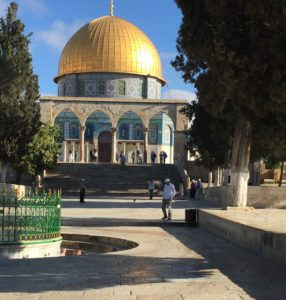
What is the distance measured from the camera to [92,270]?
701 centimetres

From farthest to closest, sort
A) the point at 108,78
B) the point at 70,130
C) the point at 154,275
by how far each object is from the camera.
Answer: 1. the point at 70,130
2. the point at 108,78
3. the point at 154,275

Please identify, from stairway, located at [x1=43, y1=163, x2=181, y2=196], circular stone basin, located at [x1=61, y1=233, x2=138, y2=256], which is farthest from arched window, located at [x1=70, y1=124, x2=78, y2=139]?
circular stone basin, located at [x1=61, y1=233, x2=138, y2=256]

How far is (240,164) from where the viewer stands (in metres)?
14.7

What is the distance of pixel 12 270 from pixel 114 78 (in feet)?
129

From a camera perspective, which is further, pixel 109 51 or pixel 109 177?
pixel 109 51

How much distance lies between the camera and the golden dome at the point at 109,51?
150ft

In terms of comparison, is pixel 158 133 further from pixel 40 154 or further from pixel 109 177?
pixel 40 154

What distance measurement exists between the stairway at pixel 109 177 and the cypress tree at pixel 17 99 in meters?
5.59

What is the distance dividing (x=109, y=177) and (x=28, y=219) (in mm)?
22738

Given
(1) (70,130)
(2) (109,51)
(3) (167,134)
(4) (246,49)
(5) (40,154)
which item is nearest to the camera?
(4) (246,49)

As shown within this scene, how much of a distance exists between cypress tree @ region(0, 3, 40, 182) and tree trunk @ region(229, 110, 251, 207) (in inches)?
410

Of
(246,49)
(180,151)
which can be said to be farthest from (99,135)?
(246,49)

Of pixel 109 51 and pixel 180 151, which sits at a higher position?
pixel 109 51

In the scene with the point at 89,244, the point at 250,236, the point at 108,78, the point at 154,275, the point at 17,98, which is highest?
the point at 108,78
